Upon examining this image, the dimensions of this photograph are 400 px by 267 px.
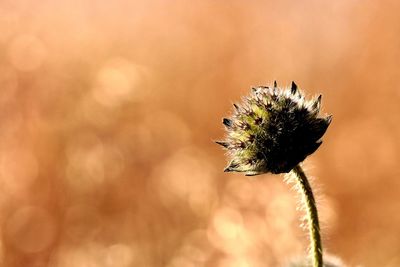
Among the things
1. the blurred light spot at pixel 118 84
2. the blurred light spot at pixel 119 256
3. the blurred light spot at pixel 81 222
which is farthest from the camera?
the blurred light spot at pixel 118 84

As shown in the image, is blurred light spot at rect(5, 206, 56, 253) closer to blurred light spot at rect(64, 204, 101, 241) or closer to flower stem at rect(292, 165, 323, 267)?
blurred light spot at rect(64, 204, 101, 241)

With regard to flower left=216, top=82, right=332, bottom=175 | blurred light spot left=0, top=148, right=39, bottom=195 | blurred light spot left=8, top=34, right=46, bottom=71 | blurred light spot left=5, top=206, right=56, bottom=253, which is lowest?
flower left=216, top=82, right=332, bottom=175

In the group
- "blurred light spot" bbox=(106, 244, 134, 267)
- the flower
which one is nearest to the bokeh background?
"blurred light spot" bbox=(106, 244, 134, 267)

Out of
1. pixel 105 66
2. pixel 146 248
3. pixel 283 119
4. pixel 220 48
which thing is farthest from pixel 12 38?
pixel 283 119

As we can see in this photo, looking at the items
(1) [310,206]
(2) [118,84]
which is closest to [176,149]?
(2) [118,84]

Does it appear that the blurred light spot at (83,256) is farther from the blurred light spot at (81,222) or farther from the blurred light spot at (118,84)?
the blurred light spot at (118,84)

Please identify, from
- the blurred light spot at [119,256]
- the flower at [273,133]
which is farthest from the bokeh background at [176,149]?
the flower at [273,133]
